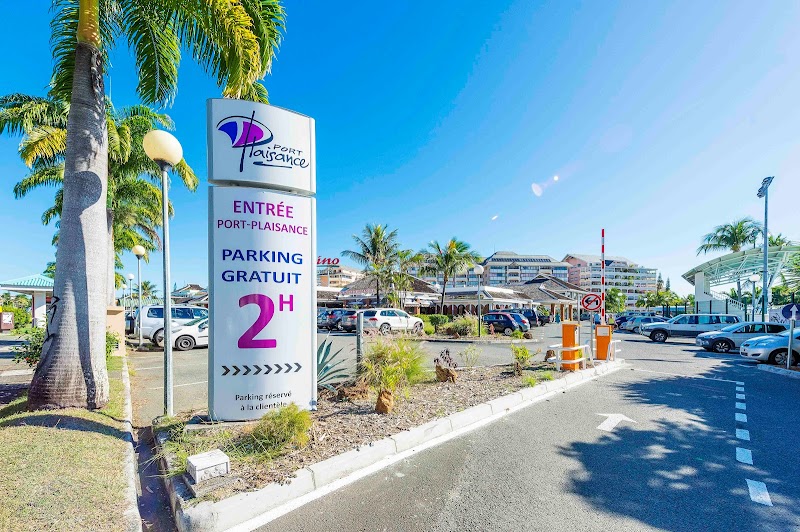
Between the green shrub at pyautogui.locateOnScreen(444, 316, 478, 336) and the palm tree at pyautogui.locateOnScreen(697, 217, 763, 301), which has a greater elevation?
the palm tree at pyautogui.locateOnScreen(697, 217, 763, 301)

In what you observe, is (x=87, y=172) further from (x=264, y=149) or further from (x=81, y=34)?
(x=264, y=149)

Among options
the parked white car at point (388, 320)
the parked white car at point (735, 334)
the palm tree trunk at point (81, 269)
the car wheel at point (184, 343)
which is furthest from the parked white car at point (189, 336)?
the parked white car at point (735, 334)

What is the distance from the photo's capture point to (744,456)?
4.46 meters

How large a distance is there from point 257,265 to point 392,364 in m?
2.80

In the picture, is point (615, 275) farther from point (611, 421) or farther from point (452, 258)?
point (611, 421)

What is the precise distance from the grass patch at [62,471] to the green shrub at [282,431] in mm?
1188

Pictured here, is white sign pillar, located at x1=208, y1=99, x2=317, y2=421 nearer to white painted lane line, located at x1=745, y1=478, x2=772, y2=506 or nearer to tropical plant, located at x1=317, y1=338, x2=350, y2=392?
tropical plant, located at x1=317, y1=338, x2=350, y2=392

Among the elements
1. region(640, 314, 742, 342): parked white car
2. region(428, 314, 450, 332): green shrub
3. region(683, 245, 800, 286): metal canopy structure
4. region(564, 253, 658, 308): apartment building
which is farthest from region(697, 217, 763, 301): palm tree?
region(564, 253, 658, 308): apartment building

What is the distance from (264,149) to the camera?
16.7 ft

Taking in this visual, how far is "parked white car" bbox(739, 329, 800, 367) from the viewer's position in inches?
448

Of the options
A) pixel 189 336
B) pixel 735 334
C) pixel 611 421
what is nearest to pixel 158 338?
pixel 189 336

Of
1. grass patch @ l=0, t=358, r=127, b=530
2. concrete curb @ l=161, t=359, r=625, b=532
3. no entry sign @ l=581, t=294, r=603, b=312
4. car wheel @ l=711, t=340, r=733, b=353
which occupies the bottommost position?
car wheel @ l=711, t=340, r=733, b=353

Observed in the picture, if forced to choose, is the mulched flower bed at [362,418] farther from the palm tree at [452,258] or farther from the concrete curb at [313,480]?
the palm tree at [452,258]

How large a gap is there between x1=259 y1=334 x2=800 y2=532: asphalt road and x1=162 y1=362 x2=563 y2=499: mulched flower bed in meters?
0.50
